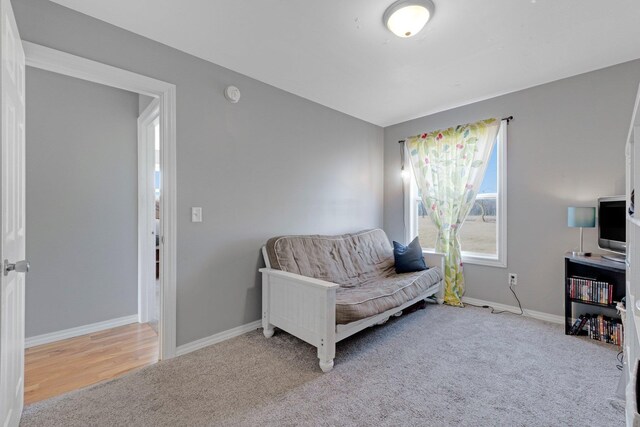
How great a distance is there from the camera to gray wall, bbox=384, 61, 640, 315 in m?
2.54

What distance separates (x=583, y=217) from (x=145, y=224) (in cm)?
411

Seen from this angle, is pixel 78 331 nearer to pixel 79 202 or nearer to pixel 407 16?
pixel 79 202

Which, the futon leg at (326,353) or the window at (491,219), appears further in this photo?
the window at (491,219)

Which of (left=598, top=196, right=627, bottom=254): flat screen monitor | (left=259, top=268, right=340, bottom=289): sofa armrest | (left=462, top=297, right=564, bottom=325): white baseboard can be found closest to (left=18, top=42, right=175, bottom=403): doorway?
(left=259, top=268, right=340, bottom=289): sofa armrest

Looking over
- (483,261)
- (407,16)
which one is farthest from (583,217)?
(407,16)

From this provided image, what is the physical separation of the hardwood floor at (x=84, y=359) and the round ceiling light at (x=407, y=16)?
9.68 ft

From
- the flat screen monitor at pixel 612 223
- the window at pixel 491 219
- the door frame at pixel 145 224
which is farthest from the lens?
the window at pixel 491 219

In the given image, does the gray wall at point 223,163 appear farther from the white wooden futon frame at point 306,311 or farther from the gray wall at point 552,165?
the gray wall at point 552,165

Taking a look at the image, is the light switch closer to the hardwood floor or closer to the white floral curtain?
the hardwood floor

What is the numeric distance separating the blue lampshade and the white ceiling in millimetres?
1291

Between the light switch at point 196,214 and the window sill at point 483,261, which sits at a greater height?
the light switch at point 196,214

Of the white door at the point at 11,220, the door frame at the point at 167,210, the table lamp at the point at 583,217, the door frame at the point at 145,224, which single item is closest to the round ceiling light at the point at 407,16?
the door frame at the point at 167,210

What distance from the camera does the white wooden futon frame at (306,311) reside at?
197cm

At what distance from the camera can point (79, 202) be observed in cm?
264
